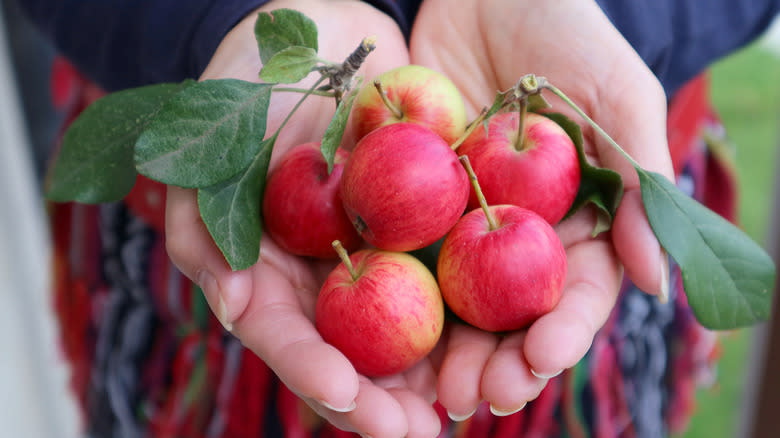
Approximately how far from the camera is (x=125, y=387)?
1.00 metres

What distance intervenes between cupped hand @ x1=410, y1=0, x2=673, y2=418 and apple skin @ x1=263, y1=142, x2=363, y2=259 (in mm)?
174

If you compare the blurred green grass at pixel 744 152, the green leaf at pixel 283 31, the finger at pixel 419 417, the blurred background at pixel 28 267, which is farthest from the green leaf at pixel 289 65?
the blurred green grass at pixel 744 152

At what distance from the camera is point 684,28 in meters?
0.88

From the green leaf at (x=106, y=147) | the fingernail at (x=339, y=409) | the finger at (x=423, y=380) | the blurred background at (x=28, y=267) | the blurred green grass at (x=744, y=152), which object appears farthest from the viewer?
the blurred green grass at (x=744, y=152)

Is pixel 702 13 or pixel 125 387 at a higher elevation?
pixel 702 13

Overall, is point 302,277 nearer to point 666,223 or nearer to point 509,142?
point 509,142

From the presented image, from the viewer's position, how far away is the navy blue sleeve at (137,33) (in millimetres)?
796

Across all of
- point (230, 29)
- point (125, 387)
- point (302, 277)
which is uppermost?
point (230, 29)

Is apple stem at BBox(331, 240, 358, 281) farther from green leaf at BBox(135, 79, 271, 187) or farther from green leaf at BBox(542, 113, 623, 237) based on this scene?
green leaf at BBox(542, 113, 623, 237)

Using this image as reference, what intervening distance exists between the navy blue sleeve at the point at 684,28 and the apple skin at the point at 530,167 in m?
0.21

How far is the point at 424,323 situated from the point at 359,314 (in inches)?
2.6

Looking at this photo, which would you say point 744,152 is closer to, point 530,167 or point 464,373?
point 530,167

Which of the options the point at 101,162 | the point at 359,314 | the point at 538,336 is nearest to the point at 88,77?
the point at 101,162

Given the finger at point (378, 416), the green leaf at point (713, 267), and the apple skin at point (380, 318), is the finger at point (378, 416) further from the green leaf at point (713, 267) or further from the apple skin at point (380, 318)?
the green leaf at point (713, 267)
